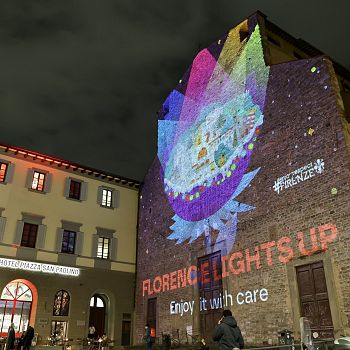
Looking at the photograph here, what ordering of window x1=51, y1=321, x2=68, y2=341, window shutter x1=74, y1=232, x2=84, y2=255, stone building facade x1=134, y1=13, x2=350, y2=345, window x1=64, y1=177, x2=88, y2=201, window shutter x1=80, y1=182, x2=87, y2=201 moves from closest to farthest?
1. stone building facade x1=134, y1=13, x2=350, y2=345
2. window x1=51, y1=321, x2=68, y2=341
3. window shutter x1=74, y1=232, x2=84, y2=255
4. window x1=64, y1=177, x2=88, y2=201
5. window shutter x1=80, y1=182, x2=87, y2=201

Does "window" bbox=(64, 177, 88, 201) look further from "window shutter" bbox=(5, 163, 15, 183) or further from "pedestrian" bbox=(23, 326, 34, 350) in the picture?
"pedestrian" bbox=(23, 326, 34, 350)

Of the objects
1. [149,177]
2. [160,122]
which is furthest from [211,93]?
[149,177]

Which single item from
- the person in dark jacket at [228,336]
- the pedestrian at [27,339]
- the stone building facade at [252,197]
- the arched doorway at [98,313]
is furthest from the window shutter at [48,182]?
the person in dark jacket at [228,336]

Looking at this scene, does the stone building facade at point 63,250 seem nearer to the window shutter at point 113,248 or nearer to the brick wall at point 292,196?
the window shutter at point 113,248

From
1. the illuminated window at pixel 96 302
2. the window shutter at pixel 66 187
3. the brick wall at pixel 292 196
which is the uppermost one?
the window shutter at pixel 66 187

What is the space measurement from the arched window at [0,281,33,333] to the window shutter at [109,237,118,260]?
197 inches

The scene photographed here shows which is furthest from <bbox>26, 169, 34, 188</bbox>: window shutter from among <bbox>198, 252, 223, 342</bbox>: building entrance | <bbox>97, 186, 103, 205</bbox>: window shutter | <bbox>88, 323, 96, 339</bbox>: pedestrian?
<bbox>198, 252, 223, 342</bbox>: building entrance

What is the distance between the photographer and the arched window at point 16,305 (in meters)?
18.8

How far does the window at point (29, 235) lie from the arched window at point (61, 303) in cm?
301

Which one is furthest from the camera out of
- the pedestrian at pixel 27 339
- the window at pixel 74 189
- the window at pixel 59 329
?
the window at pixel 74 189

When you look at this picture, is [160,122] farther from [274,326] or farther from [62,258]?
[274,326]

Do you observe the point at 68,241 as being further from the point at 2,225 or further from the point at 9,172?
the point at 9,172

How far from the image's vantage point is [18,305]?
19.3 meters

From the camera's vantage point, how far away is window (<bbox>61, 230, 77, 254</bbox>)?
2158cm
